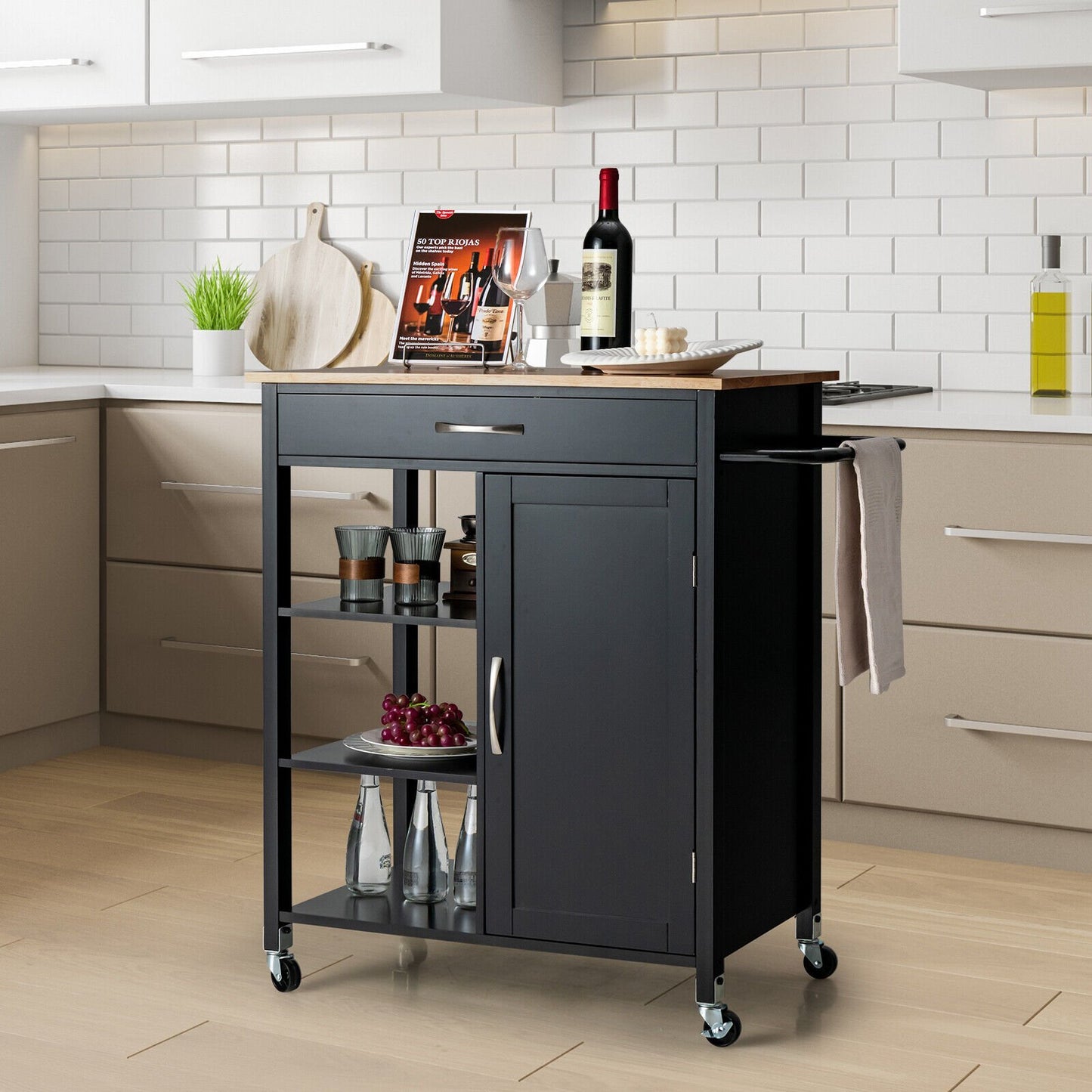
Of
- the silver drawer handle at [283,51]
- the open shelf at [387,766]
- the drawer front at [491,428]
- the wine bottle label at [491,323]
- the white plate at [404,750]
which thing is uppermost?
the silver drawer handle at [283,51]

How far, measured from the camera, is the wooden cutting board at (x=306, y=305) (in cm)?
448

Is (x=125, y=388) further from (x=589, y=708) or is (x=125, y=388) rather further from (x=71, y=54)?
(x=589, y=708)

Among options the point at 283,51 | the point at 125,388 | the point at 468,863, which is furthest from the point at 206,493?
the point at 468,863

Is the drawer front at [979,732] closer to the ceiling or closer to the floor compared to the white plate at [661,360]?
closer to the floor

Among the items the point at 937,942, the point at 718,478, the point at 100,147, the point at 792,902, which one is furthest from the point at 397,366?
the point at 100,147

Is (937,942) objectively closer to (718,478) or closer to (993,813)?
(993,813)

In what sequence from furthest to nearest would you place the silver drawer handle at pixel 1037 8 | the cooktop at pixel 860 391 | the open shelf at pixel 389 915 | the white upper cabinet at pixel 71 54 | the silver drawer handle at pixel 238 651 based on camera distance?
1. the white upper cabinet at pixel 71 54
2. the silver drawer handle at pixel 238 651
3. the cooktop at pixel 860 391
4. the silver drawer handle at pixel 1037 8
5. the open shelf at pixel 389 915

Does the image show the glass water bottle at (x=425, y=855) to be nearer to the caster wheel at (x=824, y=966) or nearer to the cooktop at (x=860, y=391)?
the caster wheel at (x=824, y=966)

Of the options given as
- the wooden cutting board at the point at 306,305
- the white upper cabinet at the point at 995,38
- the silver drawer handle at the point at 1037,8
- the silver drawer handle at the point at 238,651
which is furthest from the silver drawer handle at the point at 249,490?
the silver drawer handle at the point at 1037,8

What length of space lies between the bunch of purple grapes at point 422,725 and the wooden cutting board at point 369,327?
1824mm

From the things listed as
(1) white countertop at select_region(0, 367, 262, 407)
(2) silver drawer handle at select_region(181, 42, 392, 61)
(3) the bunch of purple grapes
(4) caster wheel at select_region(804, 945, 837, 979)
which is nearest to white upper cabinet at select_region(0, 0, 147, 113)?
(2) silver drawer handle at select_region(181, 42, 392, 61)

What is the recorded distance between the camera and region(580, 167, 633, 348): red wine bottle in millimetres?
2579

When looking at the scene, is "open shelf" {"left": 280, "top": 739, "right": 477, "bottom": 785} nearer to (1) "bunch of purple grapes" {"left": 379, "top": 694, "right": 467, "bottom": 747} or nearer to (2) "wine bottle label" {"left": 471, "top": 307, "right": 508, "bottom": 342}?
(1) "bunch of purple grapes" {"left": 379, "top": 694, "right": 467, "bottom": 747}

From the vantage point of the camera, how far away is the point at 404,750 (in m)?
2.71
